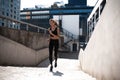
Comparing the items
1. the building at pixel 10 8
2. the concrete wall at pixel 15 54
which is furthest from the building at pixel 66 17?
the concrete wall at pixel 15 54

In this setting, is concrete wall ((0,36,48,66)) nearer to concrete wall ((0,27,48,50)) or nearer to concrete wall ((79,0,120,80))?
concrete wall ((0,27,48,50))

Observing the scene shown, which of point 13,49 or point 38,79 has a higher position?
point 38,79

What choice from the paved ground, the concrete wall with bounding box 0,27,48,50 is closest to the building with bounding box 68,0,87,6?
the concrete wall with bounding box 0,27,48,50

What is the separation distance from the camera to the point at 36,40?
52.8ft

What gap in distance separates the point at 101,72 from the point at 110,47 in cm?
76

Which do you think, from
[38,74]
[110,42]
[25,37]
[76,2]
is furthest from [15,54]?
[76,2]

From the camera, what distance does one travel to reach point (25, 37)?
14.6 meters

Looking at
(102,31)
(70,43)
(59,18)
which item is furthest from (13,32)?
(59,18)

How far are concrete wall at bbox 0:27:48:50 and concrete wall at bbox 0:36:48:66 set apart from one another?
0.69 meters

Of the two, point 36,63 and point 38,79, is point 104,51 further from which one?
point 36,63

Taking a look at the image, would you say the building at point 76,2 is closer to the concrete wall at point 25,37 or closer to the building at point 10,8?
the building at point 10,8

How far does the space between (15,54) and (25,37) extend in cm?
197

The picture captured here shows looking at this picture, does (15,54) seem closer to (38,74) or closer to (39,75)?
(38,74)

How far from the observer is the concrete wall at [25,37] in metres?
13.2
